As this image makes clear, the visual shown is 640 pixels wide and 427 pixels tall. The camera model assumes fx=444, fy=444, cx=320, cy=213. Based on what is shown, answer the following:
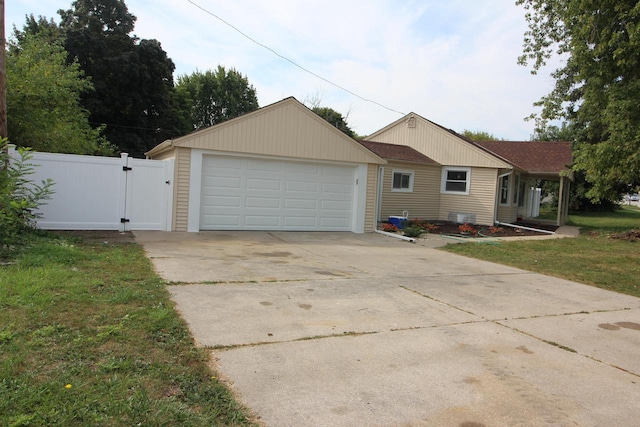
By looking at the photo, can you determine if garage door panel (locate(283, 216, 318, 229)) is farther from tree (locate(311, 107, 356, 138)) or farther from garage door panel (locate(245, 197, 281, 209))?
tree (locate(311, 107, 356, 138))

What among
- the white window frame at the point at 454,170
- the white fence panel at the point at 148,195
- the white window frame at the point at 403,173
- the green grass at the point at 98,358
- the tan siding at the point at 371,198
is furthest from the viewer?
the white window frame at the point at 454,170

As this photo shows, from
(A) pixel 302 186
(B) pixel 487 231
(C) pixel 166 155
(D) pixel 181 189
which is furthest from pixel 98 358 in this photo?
(B) pixel 487 231

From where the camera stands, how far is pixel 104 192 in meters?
10.8

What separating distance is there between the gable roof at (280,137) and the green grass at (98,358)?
678 centimetres

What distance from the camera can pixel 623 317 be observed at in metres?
5.85

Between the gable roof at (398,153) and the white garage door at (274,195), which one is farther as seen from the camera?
the gable roof at (398,153)

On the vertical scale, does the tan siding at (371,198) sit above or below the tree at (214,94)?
below

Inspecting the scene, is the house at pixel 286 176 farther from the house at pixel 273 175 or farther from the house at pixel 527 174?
the house at pixel 527 174

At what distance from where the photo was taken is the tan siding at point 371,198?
1446 cm

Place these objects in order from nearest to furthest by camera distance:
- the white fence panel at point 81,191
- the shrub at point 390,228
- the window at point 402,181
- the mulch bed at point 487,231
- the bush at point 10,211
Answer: the bush at point 10,211, the white fence panel at point 81,191, the shrub at point 390,228, the mulch bed at point 487,231, the window at point 402,181

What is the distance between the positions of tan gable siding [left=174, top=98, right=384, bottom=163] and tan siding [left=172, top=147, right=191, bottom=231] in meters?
0.31

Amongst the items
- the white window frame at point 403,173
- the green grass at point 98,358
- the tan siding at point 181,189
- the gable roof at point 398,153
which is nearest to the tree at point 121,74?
the gable roof at point 398,153

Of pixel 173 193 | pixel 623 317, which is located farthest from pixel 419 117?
pixel 623 317

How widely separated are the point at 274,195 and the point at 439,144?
10.3 metres
